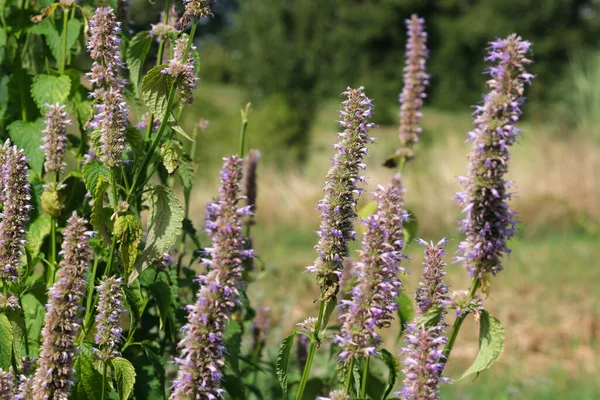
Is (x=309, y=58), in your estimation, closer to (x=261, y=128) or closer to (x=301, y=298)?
(x=261, y=128)

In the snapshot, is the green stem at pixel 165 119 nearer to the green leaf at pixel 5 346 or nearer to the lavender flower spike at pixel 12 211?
the lavender flower spike at pixel 12 211

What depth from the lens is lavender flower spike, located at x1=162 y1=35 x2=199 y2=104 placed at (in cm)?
215

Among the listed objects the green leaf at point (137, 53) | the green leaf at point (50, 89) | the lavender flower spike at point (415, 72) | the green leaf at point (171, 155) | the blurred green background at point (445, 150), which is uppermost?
the blurred green background at point (445, 150)

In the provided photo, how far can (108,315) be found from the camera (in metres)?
1.96

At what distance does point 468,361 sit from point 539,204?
7037 mm

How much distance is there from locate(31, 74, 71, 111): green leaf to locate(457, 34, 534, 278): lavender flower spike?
1.41 metres

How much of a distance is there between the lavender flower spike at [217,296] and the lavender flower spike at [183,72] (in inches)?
23.3

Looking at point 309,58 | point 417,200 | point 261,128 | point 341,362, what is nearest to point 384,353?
point 341,362

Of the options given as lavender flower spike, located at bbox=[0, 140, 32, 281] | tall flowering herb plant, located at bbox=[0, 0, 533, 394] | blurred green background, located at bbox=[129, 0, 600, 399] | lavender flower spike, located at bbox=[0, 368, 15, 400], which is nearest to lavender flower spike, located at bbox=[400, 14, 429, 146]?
blurred green background, located at bbox=[129, 0, 600, 399]

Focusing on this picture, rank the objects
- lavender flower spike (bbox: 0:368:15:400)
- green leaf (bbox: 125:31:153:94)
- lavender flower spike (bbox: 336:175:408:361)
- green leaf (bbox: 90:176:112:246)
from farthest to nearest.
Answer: green leaf (bbox: 125:31:153:94), green leaf (bbox: 90:176:112:246), lavender flower spike (bbox: 336:175:408:361), lavender flower spike (bbox: 0:368:15:400)

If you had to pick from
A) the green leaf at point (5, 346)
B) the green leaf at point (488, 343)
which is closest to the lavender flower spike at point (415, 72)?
the green leaf at point (488, 343)

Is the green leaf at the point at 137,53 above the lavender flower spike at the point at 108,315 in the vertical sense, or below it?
above

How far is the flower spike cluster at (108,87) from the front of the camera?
206cm

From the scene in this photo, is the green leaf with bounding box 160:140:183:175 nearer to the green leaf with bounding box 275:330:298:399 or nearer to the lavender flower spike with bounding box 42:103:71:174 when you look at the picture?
the lavender flower spike with bounding box 42:103:71:174
